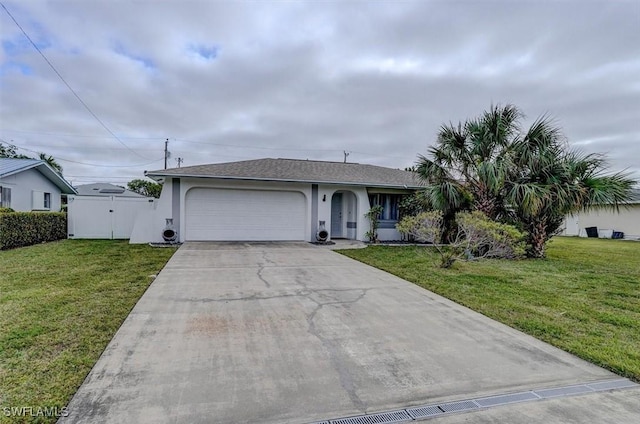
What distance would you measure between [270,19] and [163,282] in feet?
26.5

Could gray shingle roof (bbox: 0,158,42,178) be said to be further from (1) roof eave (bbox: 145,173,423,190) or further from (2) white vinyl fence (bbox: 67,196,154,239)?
(1) roof eave (bbox: 145,173,423,190)

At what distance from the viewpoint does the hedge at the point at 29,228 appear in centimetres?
1083

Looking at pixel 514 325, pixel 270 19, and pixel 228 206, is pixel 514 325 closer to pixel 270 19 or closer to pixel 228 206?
pixel 270 19

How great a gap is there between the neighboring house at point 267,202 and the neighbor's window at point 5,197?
645cm

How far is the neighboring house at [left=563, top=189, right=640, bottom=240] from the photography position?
70.1ft

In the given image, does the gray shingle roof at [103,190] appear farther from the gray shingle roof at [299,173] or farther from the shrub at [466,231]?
the shrub at [466,231]

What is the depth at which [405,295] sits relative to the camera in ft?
19.5

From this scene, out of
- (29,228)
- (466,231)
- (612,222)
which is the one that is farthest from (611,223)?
(29,228)

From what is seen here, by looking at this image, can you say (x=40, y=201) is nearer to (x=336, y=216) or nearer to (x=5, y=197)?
(x=5, y=197)

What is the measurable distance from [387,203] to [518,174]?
558 cm

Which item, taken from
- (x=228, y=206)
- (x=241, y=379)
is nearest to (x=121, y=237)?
(x=228, y=206)

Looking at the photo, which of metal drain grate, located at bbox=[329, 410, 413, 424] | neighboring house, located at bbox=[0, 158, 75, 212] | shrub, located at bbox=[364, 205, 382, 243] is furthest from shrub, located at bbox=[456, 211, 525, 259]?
neighboring house, located at bbox=[0, 158, 75, 212]

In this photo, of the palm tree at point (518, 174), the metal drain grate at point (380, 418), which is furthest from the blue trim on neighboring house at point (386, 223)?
the metal drain grate at point (380, 418)

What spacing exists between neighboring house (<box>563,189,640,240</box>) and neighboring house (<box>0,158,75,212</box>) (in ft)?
99.4
